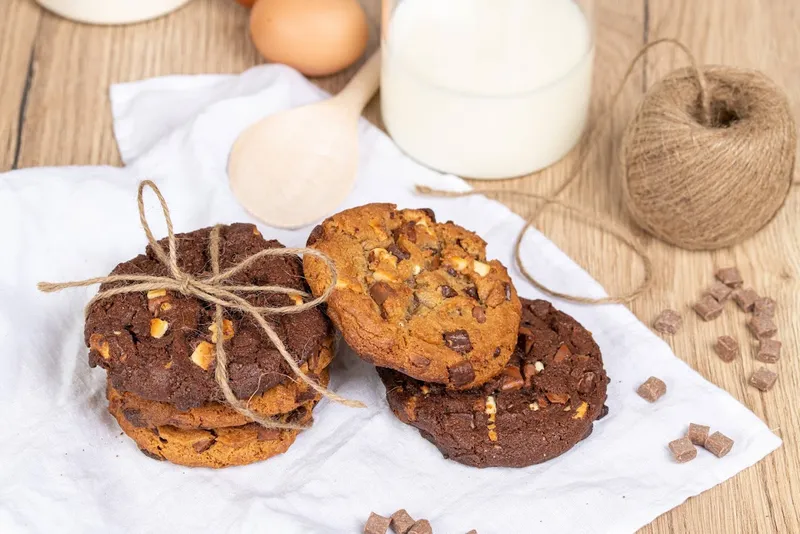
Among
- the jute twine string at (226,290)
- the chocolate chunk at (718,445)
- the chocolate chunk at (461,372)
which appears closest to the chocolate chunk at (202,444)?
the jute twine string at (226,290)

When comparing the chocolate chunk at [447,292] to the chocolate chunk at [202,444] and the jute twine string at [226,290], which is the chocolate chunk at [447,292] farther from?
the chocolate chunk at [202,444]

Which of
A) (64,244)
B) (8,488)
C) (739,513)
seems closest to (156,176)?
(64,244)

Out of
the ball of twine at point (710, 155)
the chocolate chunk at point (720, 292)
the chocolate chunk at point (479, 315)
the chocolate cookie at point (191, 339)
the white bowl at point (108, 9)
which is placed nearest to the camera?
the chocolate cookie at point (191, 339)

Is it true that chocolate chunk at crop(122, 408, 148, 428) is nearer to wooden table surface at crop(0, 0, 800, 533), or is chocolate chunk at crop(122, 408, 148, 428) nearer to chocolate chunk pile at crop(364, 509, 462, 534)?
chocolate chunk pile at crop(364, 509, 462, 534)

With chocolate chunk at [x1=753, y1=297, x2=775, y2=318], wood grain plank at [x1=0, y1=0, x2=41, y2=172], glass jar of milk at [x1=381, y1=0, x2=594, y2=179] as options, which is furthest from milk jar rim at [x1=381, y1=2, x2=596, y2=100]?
wood grain plank at [x1=0, y1=0, x2=41, y2=172]

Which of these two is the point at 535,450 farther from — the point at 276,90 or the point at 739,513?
the point at 276,90

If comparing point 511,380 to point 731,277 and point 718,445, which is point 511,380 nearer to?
point 718,445
